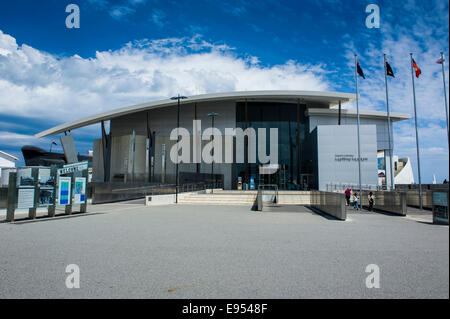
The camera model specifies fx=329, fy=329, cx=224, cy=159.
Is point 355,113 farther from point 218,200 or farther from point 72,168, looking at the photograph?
point 72,168

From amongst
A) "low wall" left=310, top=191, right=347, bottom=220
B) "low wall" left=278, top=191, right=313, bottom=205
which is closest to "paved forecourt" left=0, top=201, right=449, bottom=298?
"low wall" left=310, top=191, right=347, bottom=220

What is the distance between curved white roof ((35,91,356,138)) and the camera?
41.4 m

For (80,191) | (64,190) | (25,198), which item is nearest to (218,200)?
(80,191)

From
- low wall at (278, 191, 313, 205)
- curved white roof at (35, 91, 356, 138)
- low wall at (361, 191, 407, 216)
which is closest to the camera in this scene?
low wall at (361, 191, 407, 216)

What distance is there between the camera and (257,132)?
44.9 metres

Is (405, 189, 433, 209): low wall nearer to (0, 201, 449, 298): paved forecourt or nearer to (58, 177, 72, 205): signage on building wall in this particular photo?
(0, 201, 449, 298): paved forecourt

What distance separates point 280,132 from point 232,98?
7.85 meters

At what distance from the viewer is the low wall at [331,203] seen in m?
13.2

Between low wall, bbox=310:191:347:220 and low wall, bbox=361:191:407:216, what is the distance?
10.6ft

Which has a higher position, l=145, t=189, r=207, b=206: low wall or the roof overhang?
the roof overhang

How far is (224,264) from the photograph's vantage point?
5.54 metres
